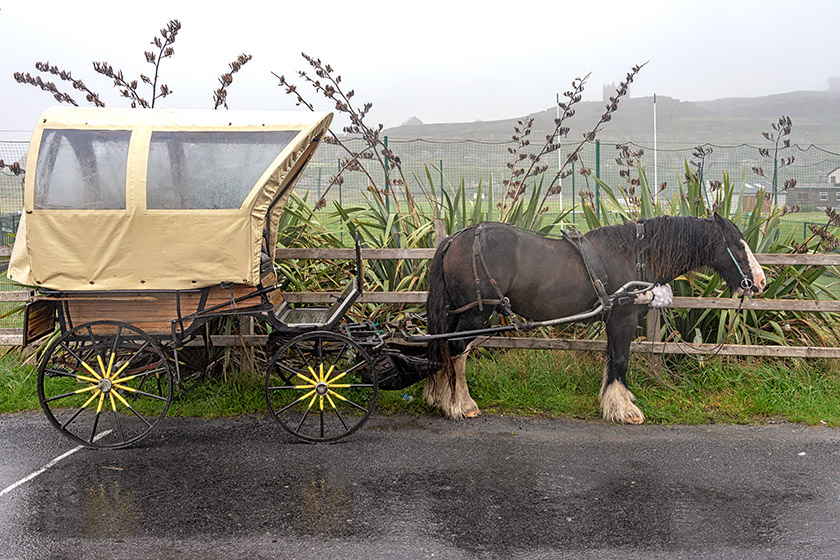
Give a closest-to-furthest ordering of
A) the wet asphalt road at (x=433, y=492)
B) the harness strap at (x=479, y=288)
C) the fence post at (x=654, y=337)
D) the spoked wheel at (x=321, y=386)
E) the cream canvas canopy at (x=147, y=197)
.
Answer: the wet asphalt road at (x=433, y=492) → the cream canvas canopy at (x=147, y=197) → the spoked wheel at (x=321, y=386) → the harness strap at (x=479, y=288) → the fence post at (x=654, y=337)

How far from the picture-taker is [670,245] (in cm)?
494

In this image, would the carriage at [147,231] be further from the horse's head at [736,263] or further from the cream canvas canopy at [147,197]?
the horse's head at [736,263]

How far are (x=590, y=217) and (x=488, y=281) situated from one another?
2110mm

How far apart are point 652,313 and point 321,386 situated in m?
2.95

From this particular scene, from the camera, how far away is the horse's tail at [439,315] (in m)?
5.04

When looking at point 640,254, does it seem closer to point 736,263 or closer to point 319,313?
point 736,263

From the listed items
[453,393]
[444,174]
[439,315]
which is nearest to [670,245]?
[439,315]

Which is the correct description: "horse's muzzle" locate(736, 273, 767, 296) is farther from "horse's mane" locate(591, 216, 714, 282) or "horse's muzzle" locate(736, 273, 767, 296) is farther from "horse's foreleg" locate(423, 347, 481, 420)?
"horse's foreleg" locate(423, 347, 481, 420)

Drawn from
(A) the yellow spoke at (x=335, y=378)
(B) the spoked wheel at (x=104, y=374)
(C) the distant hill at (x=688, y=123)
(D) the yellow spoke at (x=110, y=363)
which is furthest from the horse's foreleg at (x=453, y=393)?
(C) the distant hill at (x=688, y=123)

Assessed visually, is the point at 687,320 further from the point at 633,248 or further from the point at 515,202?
the point at 515,202

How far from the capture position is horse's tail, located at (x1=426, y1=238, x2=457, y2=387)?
504 cm

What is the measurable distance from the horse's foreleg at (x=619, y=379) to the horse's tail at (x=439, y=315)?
1235mm

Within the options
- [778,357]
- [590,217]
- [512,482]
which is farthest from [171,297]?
[778,357]

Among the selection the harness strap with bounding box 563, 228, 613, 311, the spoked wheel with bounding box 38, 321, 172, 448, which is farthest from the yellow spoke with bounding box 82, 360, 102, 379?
the harness strap with bounding box 563, 228, 613, 311
